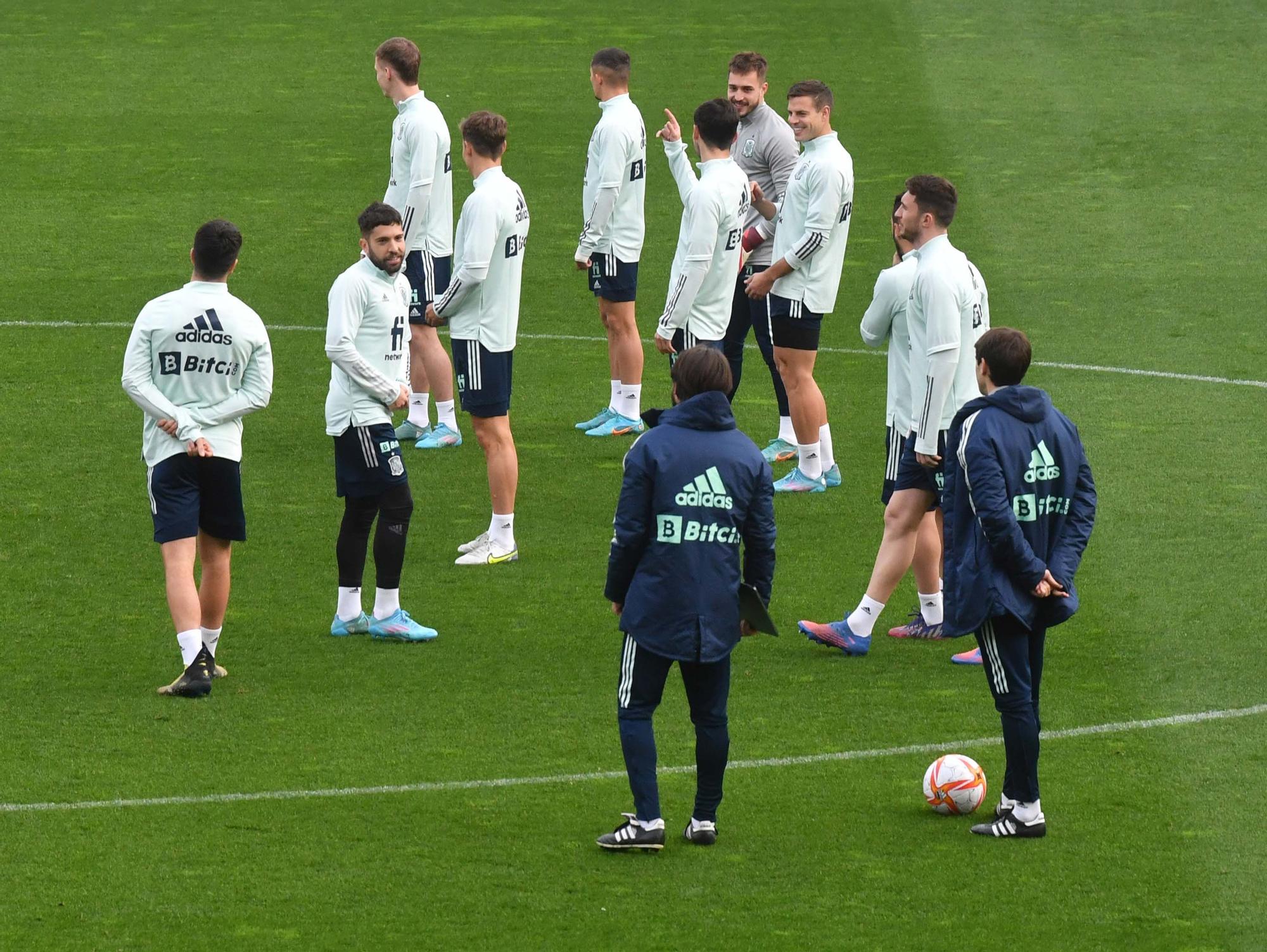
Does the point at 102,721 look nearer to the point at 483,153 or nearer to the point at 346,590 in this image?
the point at 346,590

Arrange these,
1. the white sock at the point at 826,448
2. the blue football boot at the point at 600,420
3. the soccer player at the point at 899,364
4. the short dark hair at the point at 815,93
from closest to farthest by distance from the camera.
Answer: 1. the soccer player at the point at 899,364
2. the short dark hair at the point at 815,93
3. the white sock at the point at 826,448
4. the blue football boot at the point at 600,420

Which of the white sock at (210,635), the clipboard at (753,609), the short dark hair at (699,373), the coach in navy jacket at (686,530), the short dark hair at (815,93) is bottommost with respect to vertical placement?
the white sock at (210,635)

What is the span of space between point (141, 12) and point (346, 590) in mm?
19830

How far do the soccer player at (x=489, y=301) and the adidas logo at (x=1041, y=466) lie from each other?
13.3 feet

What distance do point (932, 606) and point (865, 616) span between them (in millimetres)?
471

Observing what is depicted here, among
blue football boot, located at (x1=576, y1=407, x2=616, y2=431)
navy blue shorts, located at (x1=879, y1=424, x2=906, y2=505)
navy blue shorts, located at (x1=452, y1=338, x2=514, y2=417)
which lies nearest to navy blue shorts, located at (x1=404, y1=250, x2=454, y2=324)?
blue football boot, located at (x1=576, y1=407, x2=616, y2=431)

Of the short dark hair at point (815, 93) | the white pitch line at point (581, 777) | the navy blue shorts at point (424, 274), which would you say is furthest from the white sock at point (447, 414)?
→ the white pitch line at point (581, 777)

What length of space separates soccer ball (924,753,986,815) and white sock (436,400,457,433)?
618 cm

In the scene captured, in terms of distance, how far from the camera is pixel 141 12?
1089 inches

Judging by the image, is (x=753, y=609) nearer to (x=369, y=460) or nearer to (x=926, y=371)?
(x=926, y=371)

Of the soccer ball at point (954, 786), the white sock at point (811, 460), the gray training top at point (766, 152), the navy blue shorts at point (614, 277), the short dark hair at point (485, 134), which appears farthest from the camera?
the navy blue shorts at point (614, 277)

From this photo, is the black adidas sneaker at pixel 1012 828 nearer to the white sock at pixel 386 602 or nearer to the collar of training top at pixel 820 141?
the white sock at pixel 386 602

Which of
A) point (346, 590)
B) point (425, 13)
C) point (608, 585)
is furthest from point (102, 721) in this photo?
point (425, 13)

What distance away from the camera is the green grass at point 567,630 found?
272 inches
